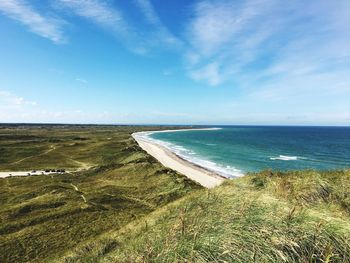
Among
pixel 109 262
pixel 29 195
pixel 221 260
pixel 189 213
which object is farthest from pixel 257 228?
pixel 29 195

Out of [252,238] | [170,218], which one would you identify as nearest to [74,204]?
[170,218]

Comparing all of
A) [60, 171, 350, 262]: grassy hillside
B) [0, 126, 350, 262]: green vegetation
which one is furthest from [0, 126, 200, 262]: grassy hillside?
[60, 171, 350, 262]: grassy hillside

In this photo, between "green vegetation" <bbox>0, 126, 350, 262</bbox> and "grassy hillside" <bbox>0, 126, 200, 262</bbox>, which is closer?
"green vegetation" <bbox>0, 126, 350, 262</bbox>

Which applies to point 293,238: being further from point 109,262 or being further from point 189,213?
point 109,262

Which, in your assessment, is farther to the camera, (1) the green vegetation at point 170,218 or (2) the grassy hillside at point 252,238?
(1) the green vegetation at point 170,218

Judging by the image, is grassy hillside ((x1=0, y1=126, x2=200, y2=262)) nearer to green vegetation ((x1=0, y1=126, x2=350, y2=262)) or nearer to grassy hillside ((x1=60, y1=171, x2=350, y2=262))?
green vegetation ((x1=0, y1=126, x2=350, y2=262))

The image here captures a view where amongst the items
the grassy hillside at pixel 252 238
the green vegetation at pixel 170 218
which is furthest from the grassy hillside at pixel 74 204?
the grassy hillside at pixel 252 238

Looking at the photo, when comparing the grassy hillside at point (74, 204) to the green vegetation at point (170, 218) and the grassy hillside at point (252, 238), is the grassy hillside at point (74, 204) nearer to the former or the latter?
the green vegetation at point (170, 218)

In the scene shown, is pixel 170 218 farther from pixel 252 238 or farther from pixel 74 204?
pixel 74 204
